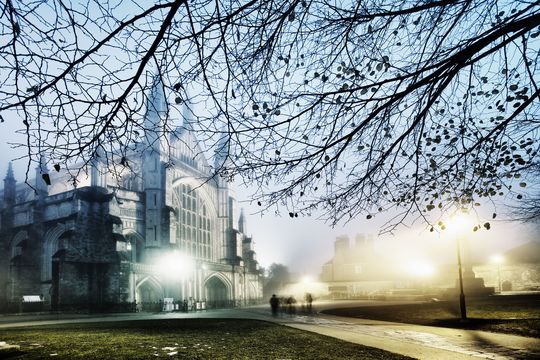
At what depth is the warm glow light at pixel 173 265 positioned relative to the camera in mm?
31312

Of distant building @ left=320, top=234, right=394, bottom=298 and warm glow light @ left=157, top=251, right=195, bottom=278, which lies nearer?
warm glow light @ left=157, top=251, right=195, bottom=278

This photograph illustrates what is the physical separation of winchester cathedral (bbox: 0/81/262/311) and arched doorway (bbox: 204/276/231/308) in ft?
0.31

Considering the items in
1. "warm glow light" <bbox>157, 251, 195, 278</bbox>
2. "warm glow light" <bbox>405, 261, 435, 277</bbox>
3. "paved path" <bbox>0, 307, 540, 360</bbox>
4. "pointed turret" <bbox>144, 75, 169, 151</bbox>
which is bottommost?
"warm glow light" <bbox>405, 261, 435, 277</bbox>

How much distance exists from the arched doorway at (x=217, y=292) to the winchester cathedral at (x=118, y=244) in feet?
0.31

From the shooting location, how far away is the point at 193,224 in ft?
127

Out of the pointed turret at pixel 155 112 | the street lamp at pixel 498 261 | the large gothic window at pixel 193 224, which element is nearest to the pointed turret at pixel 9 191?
the pointed turret at pixel 155 112

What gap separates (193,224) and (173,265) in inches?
300

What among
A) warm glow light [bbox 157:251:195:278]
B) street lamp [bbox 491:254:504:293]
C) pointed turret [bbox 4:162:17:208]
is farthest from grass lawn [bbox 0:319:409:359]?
street lamp [bbox 491:254:504:293]

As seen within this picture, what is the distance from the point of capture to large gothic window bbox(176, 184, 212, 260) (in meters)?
36.6

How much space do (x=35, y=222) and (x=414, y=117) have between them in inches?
1230

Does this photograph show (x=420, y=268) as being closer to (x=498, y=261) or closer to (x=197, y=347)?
(x=498, y=261)

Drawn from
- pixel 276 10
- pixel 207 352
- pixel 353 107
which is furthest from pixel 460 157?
pixel 207 352

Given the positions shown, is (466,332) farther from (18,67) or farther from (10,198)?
(10,198)

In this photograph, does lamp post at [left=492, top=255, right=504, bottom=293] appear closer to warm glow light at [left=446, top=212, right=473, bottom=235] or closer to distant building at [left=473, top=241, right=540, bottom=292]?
distant building at [left=473, top=241, right=540, bottom=292]
